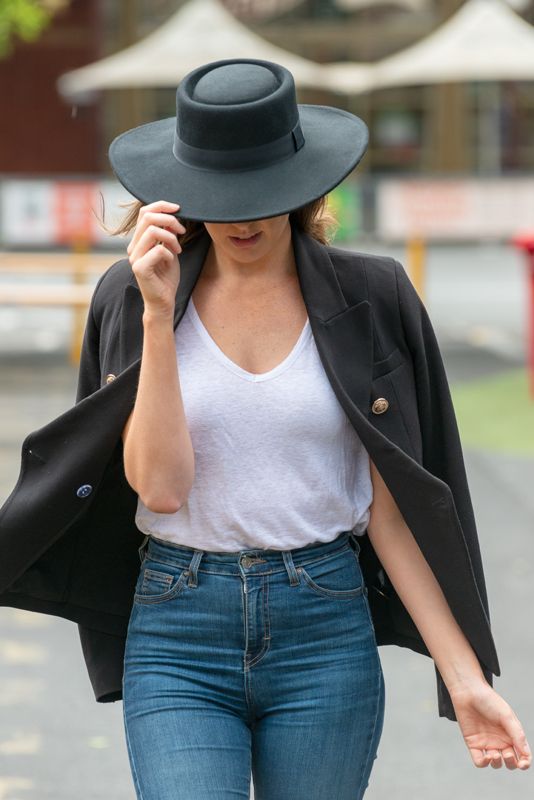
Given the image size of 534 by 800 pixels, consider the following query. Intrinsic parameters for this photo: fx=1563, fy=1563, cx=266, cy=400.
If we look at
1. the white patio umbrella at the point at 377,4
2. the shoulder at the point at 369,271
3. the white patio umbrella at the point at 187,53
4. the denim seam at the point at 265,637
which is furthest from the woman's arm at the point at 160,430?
the white patio umbrella at the point at 377,4

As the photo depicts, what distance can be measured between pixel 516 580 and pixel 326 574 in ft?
13.3

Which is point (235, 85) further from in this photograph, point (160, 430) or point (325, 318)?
point (160, 430)

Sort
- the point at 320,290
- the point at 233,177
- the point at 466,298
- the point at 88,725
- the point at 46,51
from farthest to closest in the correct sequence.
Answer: the point at 46,51 < the point at 466,298 < the point at 88,725 < the point at 320,290 < the point at 233,177

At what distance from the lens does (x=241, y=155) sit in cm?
259

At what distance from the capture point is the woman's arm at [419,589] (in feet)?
9.07

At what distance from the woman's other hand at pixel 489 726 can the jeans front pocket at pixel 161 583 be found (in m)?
0.53

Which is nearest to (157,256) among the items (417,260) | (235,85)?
(235,85)

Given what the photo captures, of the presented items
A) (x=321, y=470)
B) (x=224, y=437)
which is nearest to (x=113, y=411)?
(x=224, y=437)

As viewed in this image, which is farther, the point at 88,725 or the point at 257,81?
the point at 88,725

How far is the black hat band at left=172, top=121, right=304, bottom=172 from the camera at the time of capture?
8.48ft

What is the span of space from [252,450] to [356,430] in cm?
18

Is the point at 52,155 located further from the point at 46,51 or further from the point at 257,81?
the point at 257,81

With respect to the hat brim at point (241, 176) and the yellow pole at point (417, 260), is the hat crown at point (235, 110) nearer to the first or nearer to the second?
the hat brim at point (241, 176)

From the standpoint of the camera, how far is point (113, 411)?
2.69 m
